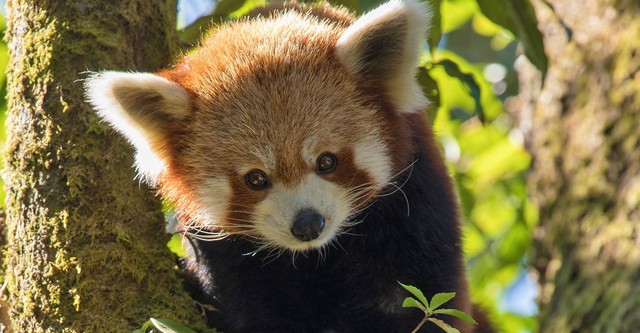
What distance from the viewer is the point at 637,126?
5320 mm

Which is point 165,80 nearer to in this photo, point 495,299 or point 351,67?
point 351,67

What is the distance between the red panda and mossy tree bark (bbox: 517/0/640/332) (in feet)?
3.27

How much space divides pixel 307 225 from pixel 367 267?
2.25 feet

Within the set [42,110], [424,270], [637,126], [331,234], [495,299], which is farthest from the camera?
[495,299]

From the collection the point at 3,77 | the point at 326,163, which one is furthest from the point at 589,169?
the point at 3,77

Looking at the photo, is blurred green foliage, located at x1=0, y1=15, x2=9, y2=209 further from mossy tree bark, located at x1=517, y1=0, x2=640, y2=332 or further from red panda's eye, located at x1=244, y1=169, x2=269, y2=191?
mossy tree bark, located at x1=517, y1=0, x2=640, y2=332

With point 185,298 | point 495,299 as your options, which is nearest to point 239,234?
point 185,298

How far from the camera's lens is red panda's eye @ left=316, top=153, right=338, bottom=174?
159 inches

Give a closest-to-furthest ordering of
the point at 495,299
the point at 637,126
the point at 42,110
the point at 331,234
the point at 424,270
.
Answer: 1. the point at 42,110
2. the point at 331,234
3. the point at 424,270
4. the point at 637,126
5. the point at 495,299

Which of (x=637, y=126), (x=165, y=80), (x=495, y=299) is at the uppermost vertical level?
(x=165, y=80)

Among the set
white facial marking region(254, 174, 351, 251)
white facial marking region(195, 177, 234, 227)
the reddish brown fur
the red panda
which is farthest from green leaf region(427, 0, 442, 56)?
white facial marking region(195, 177, 234, 227)

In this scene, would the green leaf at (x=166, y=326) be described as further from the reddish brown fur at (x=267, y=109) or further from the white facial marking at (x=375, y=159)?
the white facial marking at (x=375, y=159)

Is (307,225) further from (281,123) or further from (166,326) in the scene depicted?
(166,326)

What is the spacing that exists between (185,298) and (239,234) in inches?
19.2
